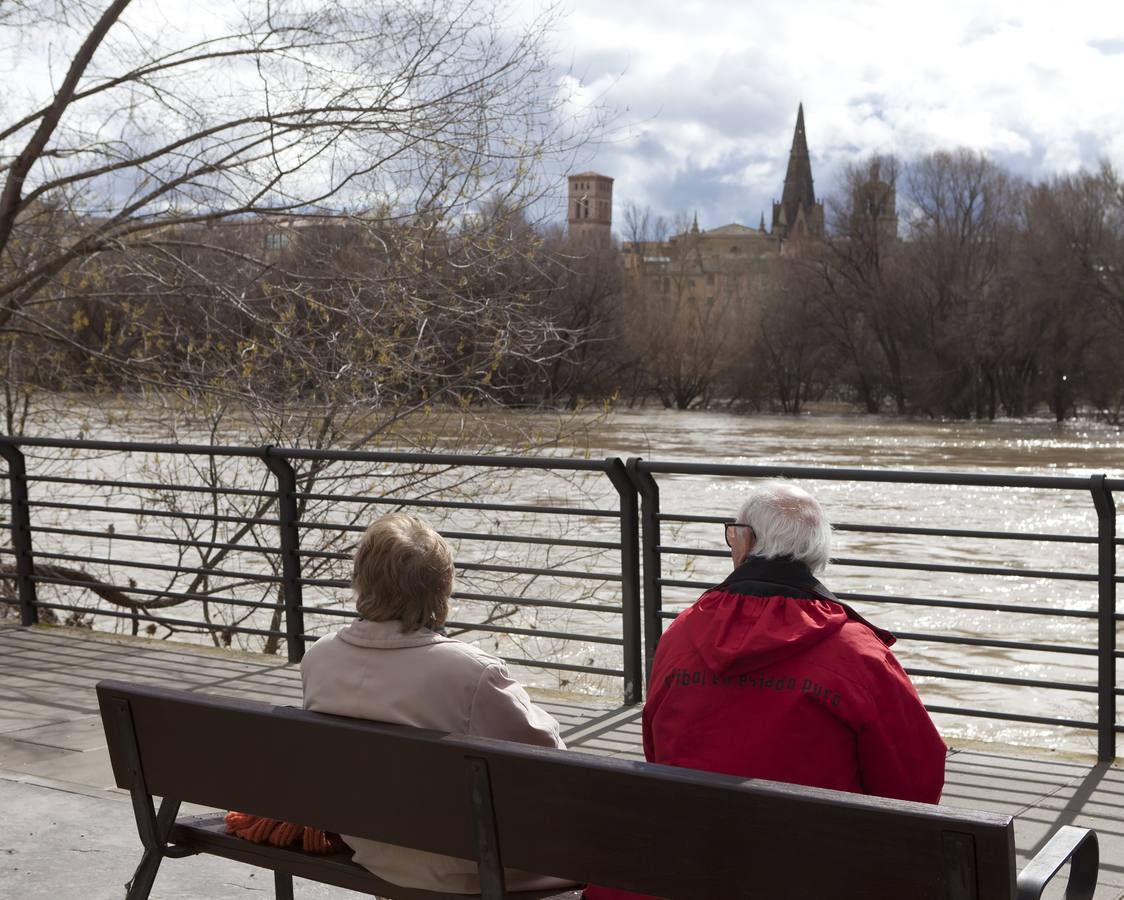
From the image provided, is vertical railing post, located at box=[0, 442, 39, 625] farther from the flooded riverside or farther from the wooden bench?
the wooden bench

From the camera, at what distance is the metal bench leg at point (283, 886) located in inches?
130

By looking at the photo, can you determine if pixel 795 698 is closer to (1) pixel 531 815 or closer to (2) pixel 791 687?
(2) pixel 791 687

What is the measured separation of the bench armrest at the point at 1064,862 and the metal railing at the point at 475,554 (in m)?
2.09

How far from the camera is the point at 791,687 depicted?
2.45 metres

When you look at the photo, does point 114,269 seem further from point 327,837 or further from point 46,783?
point 327,837

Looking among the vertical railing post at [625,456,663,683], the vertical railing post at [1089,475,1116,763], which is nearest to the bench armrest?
the vertical railing post at [1089,475,1116,763]

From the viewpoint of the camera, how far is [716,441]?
37344 millimetres

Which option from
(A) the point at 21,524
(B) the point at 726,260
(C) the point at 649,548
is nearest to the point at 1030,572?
(C) the point at 649,548

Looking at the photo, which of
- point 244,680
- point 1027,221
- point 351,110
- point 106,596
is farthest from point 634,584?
point 1027,221

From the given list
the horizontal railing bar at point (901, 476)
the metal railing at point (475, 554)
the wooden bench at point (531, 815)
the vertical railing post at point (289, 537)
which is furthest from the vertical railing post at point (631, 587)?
the wooden bench at point (531, 815)

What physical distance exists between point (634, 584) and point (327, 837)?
9.63 ft

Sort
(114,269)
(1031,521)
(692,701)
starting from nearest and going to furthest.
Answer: (692,701), (114,269), (1031,521)

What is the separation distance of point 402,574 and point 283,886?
1.07 meters

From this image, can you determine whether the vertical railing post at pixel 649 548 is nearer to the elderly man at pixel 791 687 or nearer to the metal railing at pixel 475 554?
the metal railing at pixel 475 554
